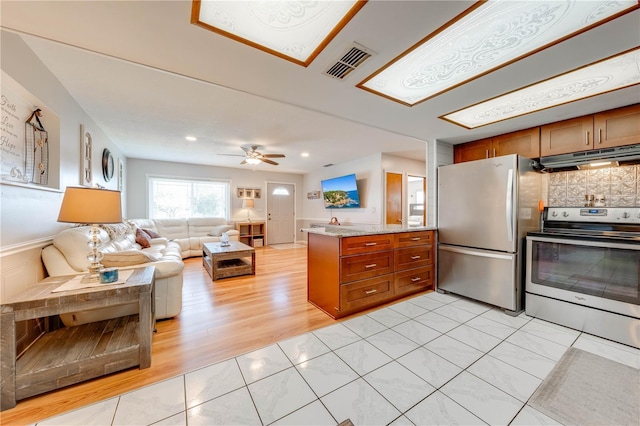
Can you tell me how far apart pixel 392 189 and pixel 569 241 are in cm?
324

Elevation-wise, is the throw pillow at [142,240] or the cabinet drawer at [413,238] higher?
the cabinet drawer at [413,238]

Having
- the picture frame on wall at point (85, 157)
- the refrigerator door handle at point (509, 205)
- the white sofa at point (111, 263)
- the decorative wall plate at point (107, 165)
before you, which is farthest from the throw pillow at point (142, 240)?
the refrigerator door handle at point (509, 205)

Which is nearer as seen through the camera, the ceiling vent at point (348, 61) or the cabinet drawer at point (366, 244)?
the ceiling vent at point (348, 61)

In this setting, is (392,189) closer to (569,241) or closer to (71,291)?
(569,241)

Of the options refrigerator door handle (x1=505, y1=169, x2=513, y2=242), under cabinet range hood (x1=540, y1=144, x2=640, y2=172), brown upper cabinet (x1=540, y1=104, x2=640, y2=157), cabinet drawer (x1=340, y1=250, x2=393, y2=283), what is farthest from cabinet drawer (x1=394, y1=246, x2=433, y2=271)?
brown upper cabinet (x1=540, y1=104, x2=640, y2=157)

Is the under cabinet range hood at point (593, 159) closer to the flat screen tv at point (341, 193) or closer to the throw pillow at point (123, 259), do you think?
the flat screen tv at point (341, 193)

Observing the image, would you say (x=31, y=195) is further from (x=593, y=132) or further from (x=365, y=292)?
(x=593, y=132)

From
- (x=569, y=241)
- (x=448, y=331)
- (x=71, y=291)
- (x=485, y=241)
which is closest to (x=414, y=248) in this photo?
(x=485, y=241)

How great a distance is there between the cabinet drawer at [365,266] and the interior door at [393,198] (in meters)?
2.58

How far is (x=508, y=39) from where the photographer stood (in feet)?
4.98

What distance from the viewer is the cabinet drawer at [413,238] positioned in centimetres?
293

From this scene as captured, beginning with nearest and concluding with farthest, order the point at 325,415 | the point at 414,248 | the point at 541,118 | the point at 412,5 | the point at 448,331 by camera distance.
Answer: the point at 412,5 → the point at 325,415 → the point at 448,331 → the point at 541,118 → the point at 414,248

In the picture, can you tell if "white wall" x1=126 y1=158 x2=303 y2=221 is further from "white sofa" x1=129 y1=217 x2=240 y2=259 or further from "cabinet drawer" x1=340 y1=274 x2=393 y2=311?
"cabinet drawer" x1=340 y1=274 x2=393 y2=311

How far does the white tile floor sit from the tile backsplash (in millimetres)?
1399
